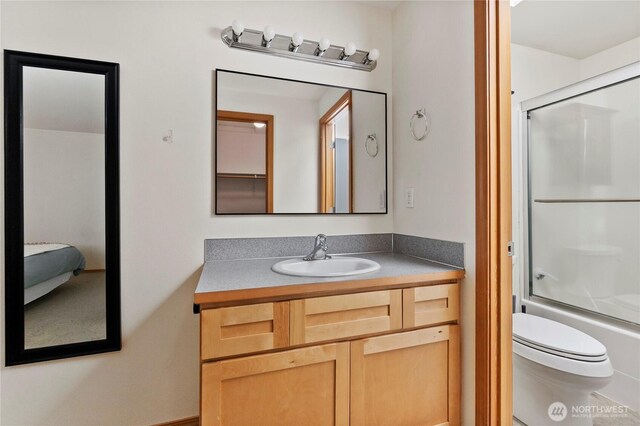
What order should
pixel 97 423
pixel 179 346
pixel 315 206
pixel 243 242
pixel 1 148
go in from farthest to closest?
pixel 315 206 < pixel 243 242 < pixel 179 346 < pixel 97 423 < pixel 1 148

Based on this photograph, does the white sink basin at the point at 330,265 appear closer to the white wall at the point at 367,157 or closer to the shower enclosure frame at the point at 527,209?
the white wall at the point at 367,157

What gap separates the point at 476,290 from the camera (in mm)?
1335

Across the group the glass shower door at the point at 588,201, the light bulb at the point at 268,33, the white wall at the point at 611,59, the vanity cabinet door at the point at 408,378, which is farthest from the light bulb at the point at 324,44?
the white wall at the point at 611,59

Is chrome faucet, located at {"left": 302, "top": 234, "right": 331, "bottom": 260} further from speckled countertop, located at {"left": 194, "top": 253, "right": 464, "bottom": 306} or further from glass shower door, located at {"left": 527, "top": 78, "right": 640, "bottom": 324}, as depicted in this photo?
glass shower door, located at {"left": 527, "top": 78, "right": 640, "bottom": 324}

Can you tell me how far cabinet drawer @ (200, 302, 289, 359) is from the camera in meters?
1.05

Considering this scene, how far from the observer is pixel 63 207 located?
1.42m

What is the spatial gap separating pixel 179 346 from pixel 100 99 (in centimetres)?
125

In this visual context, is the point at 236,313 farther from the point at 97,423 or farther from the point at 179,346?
the point at 97,423

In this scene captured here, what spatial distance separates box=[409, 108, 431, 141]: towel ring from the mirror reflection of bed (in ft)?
5.18

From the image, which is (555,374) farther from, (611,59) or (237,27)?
(611,59)

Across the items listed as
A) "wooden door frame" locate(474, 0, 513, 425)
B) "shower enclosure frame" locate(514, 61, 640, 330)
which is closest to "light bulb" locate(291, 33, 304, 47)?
"wooden door frame" locate(474, 0, 513, 425)

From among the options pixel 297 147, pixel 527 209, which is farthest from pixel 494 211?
pixel 527 209

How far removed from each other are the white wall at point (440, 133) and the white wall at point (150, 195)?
0.20 feet

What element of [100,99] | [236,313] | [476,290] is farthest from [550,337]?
[100,99]
